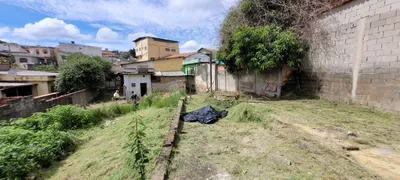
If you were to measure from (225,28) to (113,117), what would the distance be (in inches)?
270

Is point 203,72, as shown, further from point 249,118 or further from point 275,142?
point 275,142

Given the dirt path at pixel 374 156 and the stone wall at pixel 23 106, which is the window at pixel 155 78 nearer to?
the stone wall at pixel 23 106

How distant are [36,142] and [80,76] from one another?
13326 millimetres

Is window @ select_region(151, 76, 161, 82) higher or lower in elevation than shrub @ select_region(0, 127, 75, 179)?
higher

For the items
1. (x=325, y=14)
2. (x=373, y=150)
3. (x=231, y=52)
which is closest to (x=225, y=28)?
(x=231, y=52)

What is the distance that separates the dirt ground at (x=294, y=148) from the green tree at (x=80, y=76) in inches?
579

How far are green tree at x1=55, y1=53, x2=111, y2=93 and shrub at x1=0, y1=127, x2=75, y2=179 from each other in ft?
41.0

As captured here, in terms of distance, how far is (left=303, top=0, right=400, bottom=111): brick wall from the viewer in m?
4.09

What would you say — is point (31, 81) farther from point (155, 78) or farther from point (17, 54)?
point (17, 54)

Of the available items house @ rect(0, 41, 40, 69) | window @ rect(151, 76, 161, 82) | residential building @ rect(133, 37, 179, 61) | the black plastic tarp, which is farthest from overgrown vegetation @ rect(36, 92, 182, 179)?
house @ rect(0, 41, 40, 69)

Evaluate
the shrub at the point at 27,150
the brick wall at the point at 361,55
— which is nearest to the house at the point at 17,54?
the shrub at the point at 27,150

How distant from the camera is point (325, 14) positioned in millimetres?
5816

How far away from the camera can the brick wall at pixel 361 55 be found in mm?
4094

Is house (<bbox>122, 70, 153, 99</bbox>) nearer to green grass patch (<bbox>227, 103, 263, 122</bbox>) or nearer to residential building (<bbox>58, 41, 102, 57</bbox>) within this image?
green grass patch (<bbox>227, 103, 263, 122</bbox>)
